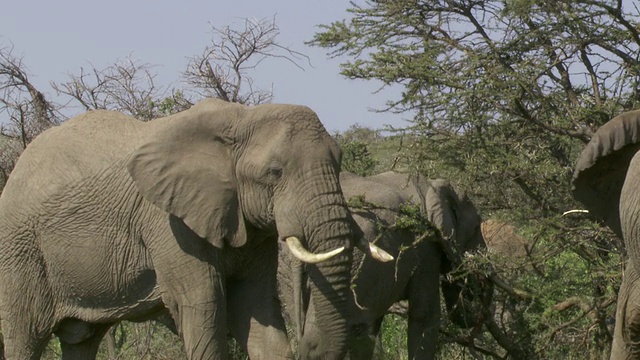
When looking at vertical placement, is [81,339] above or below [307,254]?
below

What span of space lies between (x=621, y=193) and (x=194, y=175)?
1940 millimetres

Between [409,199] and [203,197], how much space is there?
2382mm

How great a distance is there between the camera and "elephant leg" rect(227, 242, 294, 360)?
24.0 feet

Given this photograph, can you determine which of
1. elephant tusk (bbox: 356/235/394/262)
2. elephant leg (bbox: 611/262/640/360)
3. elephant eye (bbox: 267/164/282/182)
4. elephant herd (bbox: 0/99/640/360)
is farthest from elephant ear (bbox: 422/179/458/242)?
elephant leg (bbox: 611/262/640/360)

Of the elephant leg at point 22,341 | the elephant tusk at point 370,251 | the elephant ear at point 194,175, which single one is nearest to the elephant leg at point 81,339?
the elephant leg at point 22,341

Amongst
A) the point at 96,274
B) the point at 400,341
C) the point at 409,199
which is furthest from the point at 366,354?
the point at 96,274

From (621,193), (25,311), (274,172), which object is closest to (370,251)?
(274,172)

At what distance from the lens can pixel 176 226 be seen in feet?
23.7

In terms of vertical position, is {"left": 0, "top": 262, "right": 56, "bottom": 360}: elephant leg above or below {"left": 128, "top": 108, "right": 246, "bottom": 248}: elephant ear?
below

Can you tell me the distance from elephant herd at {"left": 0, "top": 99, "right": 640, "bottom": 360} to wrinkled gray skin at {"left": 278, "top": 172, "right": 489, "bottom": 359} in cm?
128

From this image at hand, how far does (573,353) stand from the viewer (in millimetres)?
8781

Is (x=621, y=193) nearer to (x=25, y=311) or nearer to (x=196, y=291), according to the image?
(x=196, y=291)

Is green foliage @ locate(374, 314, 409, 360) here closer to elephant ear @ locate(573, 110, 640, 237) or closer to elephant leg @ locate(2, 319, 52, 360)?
elephant leg @ locate(2, 319, 52, 360)

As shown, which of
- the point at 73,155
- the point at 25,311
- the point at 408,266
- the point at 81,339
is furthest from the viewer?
the point at 408,266
